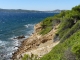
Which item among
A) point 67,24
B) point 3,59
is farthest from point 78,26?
point 3,59

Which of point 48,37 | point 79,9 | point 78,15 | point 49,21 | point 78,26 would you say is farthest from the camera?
point 49,21

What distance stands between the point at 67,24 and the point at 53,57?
18.6m

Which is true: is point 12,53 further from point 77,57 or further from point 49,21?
point 77,57

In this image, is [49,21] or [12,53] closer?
[12,53]

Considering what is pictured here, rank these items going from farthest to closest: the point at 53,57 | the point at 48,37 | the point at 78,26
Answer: the point at 48,37 → the point at 78,26 → the point at 53,57

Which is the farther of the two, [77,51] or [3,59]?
[3,59]

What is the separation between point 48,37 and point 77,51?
2437 cm

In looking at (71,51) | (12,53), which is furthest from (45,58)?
(12,53)

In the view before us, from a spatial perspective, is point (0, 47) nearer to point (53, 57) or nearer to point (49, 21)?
point (49, 21)

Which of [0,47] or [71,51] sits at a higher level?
[71,51]

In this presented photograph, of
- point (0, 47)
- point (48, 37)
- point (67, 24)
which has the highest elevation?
point (67, 24)

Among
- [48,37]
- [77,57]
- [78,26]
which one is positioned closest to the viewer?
[77,57]

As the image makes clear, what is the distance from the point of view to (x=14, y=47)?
51375mm

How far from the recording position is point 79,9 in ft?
183
